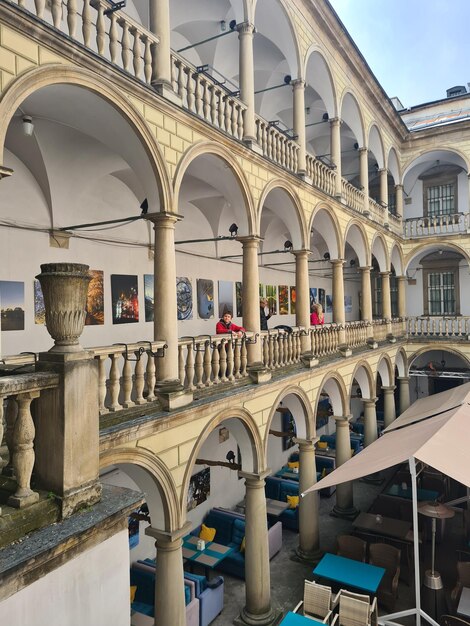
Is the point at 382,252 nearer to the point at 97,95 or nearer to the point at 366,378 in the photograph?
the point at 366,378

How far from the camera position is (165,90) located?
254 inches

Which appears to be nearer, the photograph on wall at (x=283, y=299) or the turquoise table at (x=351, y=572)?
the turquoise table at (x=351, y=572)

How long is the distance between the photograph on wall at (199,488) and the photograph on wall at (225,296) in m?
4.53

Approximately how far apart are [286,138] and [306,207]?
1.74 metres

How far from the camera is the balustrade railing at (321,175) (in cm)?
1162

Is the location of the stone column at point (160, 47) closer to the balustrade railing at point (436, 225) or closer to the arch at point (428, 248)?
the balustrade railing at point (436, 225)

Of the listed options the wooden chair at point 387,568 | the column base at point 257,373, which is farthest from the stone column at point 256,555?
the wooden chair at point 387,568

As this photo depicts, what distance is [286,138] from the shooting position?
10297 millimetres

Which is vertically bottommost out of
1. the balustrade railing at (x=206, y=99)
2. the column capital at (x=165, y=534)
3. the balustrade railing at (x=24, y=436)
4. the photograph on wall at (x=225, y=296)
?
the column capital at (x=165, y=534)

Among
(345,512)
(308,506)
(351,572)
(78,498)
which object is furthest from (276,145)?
(345,512)

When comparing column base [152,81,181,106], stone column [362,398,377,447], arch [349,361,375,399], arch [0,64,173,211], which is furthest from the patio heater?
column base [152,81,181,106]

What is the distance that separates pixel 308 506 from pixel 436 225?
48.9 ft

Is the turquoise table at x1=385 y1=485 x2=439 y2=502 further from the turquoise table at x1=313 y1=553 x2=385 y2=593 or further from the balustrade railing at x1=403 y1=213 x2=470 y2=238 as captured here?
the balustrade railing at x1=403 y1=213 x2=470 y2=238

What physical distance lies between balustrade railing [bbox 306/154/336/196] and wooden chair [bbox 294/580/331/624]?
903 centimetres
